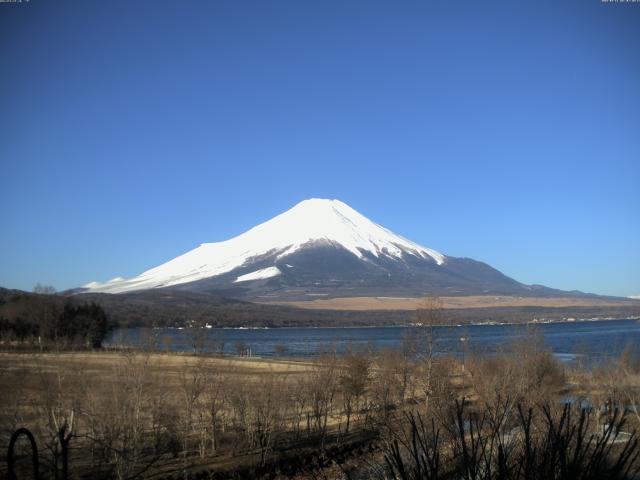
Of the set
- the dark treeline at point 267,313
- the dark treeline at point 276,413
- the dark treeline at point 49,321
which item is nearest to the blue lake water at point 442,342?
the dark treeline at point 276,413

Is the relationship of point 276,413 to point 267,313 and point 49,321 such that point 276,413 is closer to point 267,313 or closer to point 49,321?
point 49,321

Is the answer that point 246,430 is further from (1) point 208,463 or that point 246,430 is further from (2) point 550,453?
(2) point 550,453

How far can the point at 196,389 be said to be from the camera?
68.4 ft

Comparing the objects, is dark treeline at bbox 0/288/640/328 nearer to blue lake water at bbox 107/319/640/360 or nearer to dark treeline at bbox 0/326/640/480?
blue lake water at bbox 107/319/640/360

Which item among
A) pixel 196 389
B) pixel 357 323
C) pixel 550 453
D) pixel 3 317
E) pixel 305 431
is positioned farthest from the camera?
pixel 357 323

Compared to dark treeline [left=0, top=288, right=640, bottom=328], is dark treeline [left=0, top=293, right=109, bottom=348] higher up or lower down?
higher up

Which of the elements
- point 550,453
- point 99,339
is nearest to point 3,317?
point 99,339

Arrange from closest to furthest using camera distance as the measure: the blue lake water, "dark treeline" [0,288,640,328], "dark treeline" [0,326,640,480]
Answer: "dark treeline" [0,326,640,480], the blue lake water, "dark treeline" [0,288,640,328]

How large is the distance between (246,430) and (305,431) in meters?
3.63

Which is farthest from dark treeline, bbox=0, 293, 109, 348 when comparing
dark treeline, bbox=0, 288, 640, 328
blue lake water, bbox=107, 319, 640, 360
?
dark treeline, bbox=0, 288, 640, 328

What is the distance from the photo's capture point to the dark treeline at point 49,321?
6381 cm

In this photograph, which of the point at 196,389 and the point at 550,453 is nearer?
the point at 550,453

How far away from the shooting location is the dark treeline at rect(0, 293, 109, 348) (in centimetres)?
6381

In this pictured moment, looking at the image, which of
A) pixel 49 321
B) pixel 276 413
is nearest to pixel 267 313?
pixel 49 321
